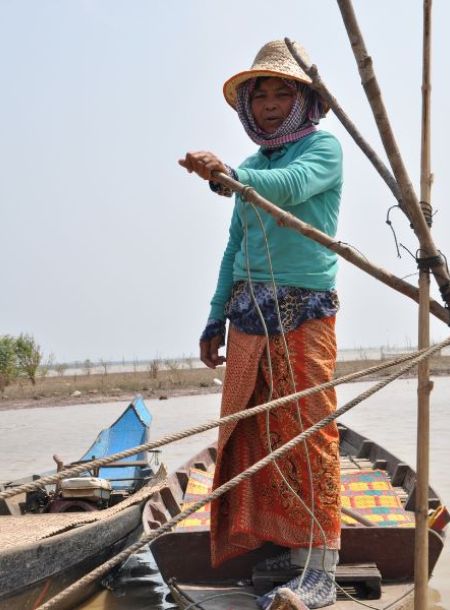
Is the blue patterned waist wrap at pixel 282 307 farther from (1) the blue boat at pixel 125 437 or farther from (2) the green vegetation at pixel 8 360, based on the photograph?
(2) the green vegetation at pixel 8 360

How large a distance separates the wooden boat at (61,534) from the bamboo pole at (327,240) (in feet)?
5.75

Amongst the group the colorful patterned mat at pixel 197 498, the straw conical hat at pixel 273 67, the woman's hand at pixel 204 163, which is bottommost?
the colorful patterned mat at pixel 197 498

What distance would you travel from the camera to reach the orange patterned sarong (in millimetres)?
2543

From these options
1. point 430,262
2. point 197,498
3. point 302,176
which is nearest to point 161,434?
point 197,498

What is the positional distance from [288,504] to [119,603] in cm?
176

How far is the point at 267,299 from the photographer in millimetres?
2662

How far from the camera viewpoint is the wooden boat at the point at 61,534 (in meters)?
3.00

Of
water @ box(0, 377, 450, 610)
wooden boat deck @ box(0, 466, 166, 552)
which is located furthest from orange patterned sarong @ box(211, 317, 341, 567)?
water @ box(0, 377, 450, 610)

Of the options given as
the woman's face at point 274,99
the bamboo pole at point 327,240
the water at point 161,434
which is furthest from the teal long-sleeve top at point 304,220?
the water at point 161,434

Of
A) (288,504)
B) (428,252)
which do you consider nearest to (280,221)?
(428,252)

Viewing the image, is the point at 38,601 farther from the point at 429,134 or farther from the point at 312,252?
the point at 429,134

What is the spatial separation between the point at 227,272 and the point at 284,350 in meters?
0.57

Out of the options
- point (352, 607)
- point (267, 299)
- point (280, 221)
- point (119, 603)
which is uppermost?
point (280, 221)

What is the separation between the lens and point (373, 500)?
3963 mm
